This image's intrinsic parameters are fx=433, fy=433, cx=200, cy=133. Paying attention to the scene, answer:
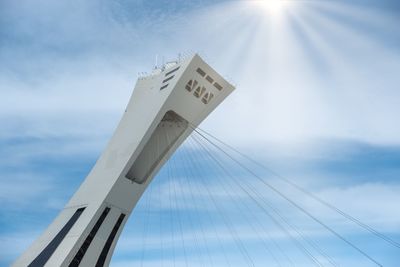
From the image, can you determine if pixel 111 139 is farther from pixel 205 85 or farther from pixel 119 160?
pixel 205 85

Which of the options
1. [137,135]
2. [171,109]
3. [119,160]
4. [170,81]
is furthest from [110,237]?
[170,81]

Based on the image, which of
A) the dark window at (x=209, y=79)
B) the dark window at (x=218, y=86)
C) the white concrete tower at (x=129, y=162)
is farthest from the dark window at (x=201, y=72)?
the dark window at (x=218, y=86)

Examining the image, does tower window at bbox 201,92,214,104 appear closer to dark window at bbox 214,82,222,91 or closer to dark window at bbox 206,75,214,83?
dark window at bbox 214,82,222,91

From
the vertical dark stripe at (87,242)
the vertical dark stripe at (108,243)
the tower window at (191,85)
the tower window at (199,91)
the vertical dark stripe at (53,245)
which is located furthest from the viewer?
the tower window at (199,91)

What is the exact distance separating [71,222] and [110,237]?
2.68 metres

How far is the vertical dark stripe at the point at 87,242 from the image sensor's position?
25453 millimetres

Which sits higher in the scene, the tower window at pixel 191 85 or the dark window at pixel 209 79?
the dark window at pixel 209 79

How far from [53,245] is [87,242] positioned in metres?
2.34

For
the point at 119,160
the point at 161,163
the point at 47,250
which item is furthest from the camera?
the point at 161,163

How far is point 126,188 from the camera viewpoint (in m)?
28.5

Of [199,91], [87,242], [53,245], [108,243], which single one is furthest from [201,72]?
[53,245]

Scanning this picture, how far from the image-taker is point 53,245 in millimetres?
26844

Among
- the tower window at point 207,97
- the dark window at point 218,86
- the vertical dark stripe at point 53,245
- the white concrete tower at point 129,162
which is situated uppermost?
the dark window at point 218,86

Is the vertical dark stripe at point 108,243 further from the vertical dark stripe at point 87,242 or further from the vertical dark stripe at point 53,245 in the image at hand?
the vertical dark stripe at point 53,245
